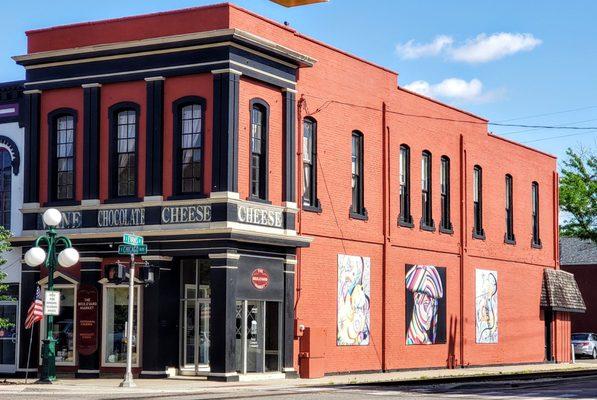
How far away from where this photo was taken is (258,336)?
32.1 m

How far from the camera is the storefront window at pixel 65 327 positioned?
108 ft

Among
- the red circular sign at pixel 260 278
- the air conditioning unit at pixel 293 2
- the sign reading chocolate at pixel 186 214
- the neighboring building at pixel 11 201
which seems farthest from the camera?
the neighboring building at pixel 11 201

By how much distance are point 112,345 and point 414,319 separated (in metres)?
11.9

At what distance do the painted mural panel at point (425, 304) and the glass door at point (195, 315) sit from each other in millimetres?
9448

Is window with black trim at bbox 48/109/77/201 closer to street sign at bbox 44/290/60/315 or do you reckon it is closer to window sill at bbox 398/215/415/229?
street sign at bbox 44/290/60/315

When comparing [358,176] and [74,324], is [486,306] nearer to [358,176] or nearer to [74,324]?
[358,176]

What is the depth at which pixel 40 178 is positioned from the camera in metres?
33.7

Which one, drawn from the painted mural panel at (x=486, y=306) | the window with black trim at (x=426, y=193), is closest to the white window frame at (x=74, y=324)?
the window with black trim at (x=426, y=193)

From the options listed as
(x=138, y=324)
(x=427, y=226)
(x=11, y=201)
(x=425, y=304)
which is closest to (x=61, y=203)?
(x=11, y=201)

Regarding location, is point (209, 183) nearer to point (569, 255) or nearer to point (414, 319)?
point (414, 319)

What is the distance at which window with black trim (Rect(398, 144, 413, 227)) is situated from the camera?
40.0 metres

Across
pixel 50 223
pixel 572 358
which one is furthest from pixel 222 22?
pixel 572 358

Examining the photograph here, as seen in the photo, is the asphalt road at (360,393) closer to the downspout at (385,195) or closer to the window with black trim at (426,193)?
the downspout at (385,195)

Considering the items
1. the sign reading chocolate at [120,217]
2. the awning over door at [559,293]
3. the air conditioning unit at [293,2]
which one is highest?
the air conditioning unit at [293,2]
